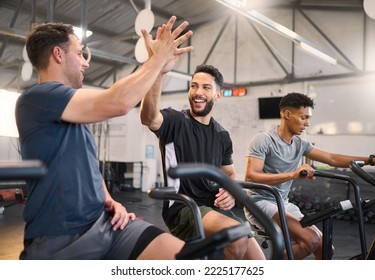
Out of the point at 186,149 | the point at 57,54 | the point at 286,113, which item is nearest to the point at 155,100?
the point at 186,149

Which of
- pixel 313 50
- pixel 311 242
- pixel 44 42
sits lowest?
pixel 311 242

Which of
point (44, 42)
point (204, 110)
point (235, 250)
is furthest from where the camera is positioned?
point (204, 110)

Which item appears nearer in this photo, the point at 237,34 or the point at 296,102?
the point at 296,102

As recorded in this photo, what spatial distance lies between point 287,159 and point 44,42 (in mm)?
1729

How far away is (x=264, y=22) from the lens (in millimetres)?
4355

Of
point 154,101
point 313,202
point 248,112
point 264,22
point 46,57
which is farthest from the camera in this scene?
point 248,112

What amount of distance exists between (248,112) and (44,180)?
703 cm

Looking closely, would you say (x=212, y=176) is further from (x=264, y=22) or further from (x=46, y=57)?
(x=264, y=22)

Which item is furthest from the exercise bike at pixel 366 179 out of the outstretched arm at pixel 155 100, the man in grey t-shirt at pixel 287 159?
the outstretched arm at pixel 155 100

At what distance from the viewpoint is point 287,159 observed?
2410 mm

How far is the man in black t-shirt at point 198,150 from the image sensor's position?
1.67 metres

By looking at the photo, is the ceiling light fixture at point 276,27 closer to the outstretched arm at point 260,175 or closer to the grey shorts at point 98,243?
the outstretched arm at point 260,175

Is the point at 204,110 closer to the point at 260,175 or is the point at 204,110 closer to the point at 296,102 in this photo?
the point at 260,175

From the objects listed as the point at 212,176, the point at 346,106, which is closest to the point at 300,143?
the point at 212,176
